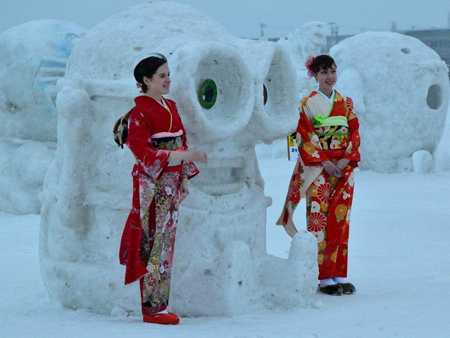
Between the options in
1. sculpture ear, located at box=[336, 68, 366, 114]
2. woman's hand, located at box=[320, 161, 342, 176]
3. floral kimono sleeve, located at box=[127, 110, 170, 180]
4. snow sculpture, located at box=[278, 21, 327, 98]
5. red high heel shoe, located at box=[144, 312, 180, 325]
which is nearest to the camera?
floral kimono sleeve, located at box=[127, 110, 170, 180]

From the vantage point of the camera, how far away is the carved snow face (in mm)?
7180

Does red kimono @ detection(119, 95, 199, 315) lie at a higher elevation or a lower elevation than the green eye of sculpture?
lower

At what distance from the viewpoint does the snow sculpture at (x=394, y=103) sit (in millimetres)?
8898

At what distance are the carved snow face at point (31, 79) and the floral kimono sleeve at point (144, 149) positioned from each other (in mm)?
4379

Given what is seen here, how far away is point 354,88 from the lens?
888 cm

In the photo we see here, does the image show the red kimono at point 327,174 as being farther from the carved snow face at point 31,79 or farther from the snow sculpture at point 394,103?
the snow sculpture at point 394,103

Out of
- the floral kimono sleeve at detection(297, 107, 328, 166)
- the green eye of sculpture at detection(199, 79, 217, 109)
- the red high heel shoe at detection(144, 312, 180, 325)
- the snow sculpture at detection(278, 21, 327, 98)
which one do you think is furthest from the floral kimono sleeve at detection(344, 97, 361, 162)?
the snow sculpture at detection(278, 21, 327, 98)

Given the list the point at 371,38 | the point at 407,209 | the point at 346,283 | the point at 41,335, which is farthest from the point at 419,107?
the point at 41,335

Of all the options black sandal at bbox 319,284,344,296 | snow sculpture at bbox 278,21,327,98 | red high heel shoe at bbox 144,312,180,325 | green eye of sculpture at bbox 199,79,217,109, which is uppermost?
snow sculpture at bbox 278,21,327,98

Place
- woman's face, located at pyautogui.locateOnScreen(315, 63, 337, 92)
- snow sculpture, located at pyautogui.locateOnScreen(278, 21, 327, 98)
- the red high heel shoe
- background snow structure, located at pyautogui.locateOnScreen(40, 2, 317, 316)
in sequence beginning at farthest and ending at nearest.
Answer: snow sculpture, located at pyautogui.locateOnScreen(278, 21, 327, 98) < woman's face, located at pyautogui.locateOnScreen(315, 63, 337, 92) < background snow structure, located at pyautogui.locateOnScreen(40, 2, 317, 316) < the red high heel shoe

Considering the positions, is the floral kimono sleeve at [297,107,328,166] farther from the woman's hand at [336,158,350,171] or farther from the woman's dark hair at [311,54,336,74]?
the woman's dark hair at [311,54,336,74]

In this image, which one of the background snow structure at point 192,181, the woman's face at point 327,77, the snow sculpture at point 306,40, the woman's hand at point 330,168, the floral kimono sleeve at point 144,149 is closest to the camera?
the floral kimono sleeve at point 144,149

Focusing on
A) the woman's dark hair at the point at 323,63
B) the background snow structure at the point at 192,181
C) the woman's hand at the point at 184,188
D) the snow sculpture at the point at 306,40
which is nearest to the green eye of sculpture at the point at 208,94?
the background snow structure at the point at 192,181

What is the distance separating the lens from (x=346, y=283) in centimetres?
403
